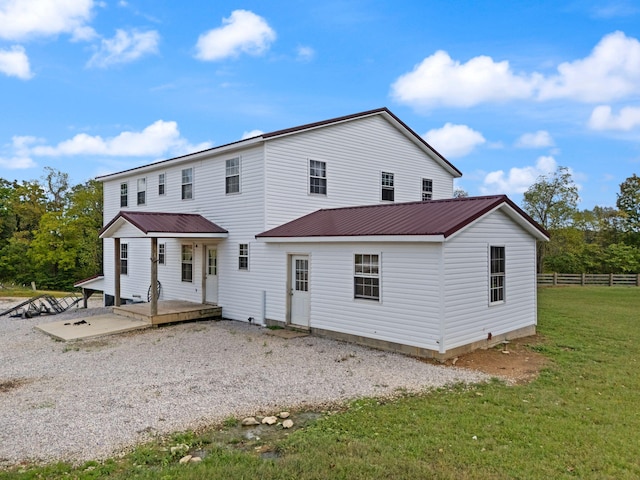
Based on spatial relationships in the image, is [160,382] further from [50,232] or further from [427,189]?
[50,232]

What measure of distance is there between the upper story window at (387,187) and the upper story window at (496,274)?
21.1ft

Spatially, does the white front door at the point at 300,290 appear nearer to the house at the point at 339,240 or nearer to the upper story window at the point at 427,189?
the house at the point at 339,240

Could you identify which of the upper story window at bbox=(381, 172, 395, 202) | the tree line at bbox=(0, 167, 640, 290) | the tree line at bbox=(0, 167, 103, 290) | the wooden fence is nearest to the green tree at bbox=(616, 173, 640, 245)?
the tree line at bbox=(0, 167, 640, 290)

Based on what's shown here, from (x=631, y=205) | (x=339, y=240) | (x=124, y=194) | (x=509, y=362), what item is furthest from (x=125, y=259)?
(x=631, y=205)

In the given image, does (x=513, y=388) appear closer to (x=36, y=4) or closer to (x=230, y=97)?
(x=36, y=4)

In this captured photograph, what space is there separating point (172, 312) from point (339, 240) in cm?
627

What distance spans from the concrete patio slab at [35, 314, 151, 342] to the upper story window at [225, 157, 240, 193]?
16.3 feet

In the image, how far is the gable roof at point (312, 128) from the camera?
13.2 meters

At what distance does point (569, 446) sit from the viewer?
16.1ft

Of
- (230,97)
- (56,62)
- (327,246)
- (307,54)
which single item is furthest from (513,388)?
(56,62)

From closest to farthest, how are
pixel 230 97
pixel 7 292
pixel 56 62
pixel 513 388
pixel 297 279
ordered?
1. pixel 513 388
2. pixel 297 279
3. pixel 56 62
4. pixel 230 97
5. pixel 7 292

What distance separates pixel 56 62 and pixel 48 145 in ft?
95.7

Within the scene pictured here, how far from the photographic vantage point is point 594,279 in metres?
29.0

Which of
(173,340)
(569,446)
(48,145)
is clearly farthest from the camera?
(48,145)
